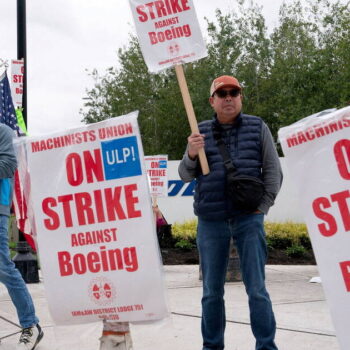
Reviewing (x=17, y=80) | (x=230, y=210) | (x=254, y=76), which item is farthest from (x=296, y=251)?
(x=254, y=76)

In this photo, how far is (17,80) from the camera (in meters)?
8.55

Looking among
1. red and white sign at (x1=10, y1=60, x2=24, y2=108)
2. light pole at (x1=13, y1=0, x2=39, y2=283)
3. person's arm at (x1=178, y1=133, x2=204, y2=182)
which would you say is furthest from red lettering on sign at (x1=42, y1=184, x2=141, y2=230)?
red and white sign at (x1=10, y1=60, x2=24, y2=108)

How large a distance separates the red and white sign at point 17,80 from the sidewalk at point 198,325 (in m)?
2.55

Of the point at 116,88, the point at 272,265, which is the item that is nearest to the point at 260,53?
the point at 116,88

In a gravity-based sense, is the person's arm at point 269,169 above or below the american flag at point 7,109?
below

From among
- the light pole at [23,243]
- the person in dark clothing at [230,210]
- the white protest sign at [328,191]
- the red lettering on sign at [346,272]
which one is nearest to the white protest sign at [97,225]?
the person in dark clothing at [230,210]

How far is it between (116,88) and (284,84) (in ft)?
32.1

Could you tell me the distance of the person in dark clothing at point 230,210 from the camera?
3898 millimetres

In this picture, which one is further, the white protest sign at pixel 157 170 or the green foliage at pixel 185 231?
the green foliage at pixel 185 231

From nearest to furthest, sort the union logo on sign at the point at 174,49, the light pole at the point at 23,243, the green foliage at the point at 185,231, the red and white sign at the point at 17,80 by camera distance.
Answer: the union logo on sign at the point at 174,49 < the light pole at the point at 23,243 < the red and white sign at the point at 17,80 < the green foliage at the point at 185,231

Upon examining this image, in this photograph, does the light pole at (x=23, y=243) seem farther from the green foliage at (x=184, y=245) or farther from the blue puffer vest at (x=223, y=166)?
the blue puffer vest at (x=223, y=166)

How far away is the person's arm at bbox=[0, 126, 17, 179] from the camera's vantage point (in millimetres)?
4523

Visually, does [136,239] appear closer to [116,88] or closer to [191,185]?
[191,185]

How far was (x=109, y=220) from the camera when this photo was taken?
11.3ft
